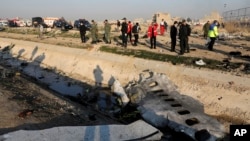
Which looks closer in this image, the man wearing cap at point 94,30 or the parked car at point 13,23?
the man wearing cap at point 94,30

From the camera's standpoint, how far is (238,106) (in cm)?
1245

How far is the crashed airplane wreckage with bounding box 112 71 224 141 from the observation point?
10.7m

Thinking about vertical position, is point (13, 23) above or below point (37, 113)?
A: above

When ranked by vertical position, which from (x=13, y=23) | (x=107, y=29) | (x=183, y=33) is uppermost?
(x=13, y=23)

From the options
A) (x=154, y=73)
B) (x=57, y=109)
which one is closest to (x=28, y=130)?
(x=57, y=109)

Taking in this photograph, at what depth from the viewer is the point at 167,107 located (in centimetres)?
1246

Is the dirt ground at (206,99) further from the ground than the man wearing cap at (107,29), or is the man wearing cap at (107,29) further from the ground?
the man wearing cap at (107,29)

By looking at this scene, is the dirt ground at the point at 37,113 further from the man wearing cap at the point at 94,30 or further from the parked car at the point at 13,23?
the parked car at the point at 13,23

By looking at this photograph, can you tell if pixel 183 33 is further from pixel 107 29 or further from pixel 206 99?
pixel 107 29

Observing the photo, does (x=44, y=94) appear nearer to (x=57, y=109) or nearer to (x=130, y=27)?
(x=57, y=109)

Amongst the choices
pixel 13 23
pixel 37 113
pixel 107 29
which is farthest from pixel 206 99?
pixel 13 23

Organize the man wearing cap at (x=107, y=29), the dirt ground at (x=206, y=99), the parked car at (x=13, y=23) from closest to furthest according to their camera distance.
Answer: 1. the dirt ground at (x=206, y=99)
2. the man wearing cap at (x=107, y=29)
3. the parked car at (x=13, y=23)

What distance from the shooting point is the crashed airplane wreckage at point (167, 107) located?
10.7 m

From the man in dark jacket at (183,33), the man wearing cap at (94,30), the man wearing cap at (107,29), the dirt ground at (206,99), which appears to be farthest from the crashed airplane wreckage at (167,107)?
the man wearing cap at (94,30)
